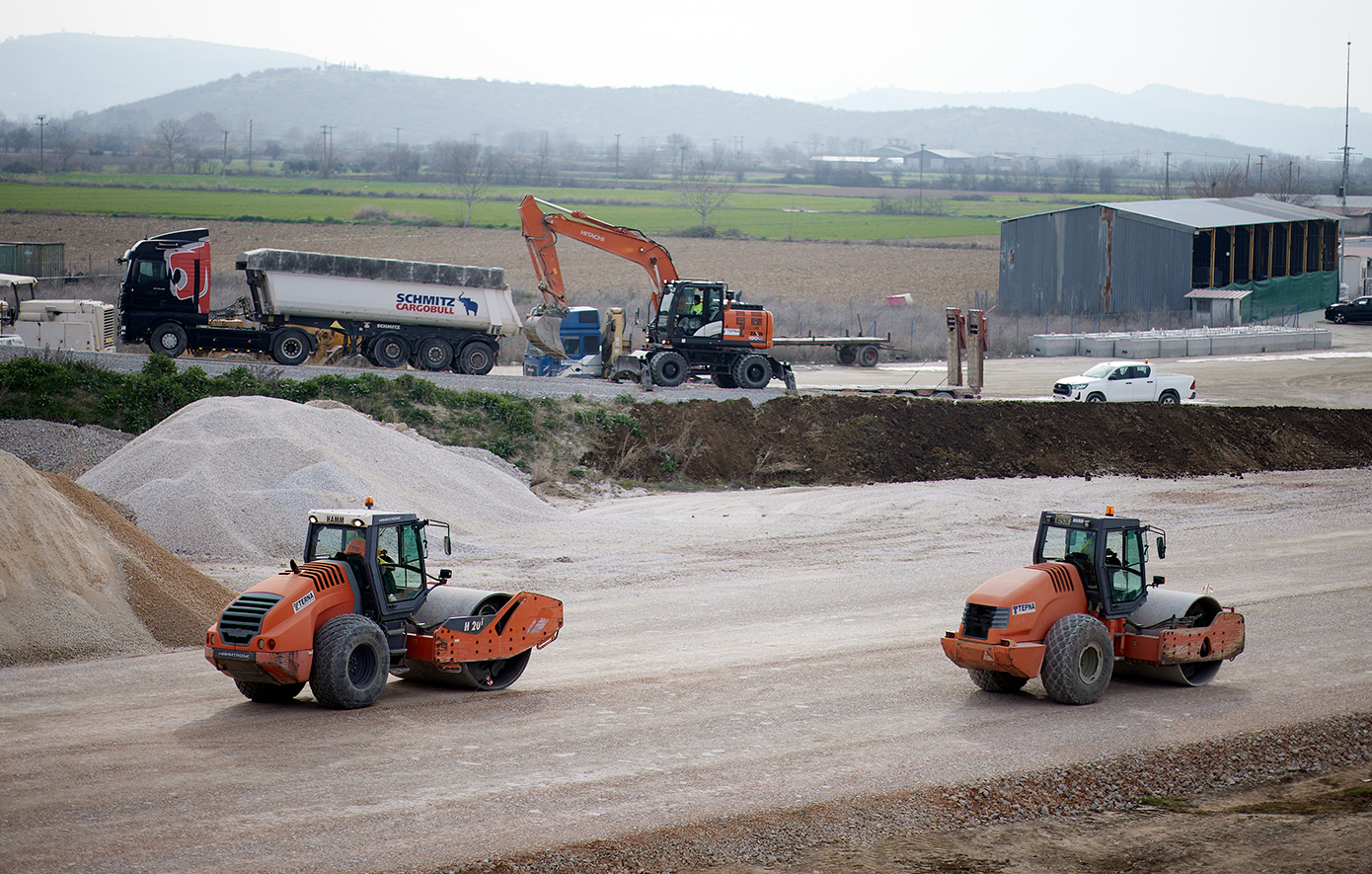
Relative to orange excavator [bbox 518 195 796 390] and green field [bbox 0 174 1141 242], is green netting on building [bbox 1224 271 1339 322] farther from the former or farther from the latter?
green field [bbox 0 174 1141 242]

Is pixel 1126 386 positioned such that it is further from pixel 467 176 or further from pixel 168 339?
pixel 467 176

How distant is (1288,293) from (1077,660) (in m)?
54.5

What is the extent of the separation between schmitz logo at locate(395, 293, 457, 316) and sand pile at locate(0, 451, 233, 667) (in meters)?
16.5

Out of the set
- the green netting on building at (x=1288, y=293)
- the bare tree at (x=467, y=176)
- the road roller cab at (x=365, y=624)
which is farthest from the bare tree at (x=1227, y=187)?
the road roller cab at (x=365, y=624)

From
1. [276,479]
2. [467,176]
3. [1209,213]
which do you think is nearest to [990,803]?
[276,479]

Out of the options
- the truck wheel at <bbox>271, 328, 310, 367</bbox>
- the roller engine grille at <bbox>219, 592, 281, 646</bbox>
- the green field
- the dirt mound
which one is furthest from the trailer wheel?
the green field

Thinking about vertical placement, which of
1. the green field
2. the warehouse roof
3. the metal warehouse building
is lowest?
the metal warehouse building

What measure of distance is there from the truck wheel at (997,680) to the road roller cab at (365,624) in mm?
4625

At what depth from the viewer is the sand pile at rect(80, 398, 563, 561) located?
2044 cm

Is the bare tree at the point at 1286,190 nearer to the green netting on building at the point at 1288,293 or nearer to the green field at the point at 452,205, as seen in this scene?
the green field at the point at 452,205

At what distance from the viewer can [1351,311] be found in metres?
59.4

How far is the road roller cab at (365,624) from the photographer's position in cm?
1170

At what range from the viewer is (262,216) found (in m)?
91.6

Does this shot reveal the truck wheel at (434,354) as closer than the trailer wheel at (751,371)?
No
